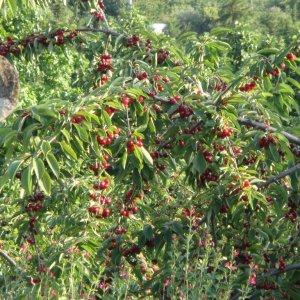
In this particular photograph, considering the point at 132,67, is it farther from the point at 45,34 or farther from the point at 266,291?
the point at 266,291

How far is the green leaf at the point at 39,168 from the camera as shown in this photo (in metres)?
2.84

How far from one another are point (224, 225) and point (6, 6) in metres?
1.39

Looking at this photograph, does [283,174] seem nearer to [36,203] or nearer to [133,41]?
[36,203]

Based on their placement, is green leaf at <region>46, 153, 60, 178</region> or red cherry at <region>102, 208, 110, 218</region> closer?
green leaf at <region>46, 153, 60, 178</region>

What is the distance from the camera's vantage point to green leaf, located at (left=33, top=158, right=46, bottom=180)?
2.84 m

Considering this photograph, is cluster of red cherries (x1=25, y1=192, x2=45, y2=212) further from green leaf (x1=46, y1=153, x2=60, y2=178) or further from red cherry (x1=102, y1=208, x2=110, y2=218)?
green leaf (x1=46, y1=153, x2=60, y2=178)

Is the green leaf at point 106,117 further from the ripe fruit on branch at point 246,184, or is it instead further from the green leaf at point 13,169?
the ripe fruit on branch at point 246,184

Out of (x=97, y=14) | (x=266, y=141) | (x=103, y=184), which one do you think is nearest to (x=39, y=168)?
(x=103, y=184)

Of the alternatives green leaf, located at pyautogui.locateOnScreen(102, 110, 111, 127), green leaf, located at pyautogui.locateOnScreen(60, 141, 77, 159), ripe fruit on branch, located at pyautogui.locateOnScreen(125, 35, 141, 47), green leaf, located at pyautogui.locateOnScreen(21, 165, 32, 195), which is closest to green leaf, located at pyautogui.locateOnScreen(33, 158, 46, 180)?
green leaf, located at pyautogui.locateOnScreen(21, 165, 32, 195)

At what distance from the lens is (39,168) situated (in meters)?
2.86

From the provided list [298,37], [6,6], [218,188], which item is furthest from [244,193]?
[6,6]

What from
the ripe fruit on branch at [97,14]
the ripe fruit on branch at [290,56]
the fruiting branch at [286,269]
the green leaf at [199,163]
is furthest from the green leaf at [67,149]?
the ripe fruit on branch at [97,14]

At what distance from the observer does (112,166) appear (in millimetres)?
3543

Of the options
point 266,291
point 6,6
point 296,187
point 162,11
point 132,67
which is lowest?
point 162,11
